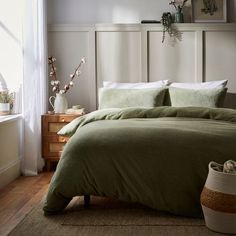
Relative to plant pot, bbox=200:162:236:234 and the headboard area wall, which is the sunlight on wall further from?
plant pot, bbox=200:162:236:234

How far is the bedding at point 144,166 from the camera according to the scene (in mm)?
2820

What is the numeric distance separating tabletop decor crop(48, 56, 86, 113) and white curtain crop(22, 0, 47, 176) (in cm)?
20

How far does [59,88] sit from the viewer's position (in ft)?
16.9

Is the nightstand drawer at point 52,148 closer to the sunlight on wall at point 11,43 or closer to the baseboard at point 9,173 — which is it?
the baseboard at point 9,173

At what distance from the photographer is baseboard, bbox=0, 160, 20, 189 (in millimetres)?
3986

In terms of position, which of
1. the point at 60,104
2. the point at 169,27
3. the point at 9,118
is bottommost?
the point at 9,118

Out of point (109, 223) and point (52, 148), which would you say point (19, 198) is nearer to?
point (109, 223)

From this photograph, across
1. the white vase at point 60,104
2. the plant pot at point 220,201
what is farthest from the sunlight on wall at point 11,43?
the plant pot at point 220,201

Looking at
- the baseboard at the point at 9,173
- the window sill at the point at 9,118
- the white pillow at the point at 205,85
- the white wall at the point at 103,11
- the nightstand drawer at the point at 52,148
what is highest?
the white wall at the point at 103,11

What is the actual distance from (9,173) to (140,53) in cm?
204

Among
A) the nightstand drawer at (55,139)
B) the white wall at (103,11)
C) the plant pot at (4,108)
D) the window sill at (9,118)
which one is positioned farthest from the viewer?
the white wall at (103,11)

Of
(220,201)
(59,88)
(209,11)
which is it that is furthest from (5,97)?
(220,201)

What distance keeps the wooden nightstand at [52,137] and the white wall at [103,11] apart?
1.26 metres

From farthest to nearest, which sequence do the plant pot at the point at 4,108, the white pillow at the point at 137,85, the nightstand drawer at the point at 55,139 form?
the white pillow at the point at 137,85, the nightstand drawer at the point at 55,139, the plant pot at the point at 4,108
